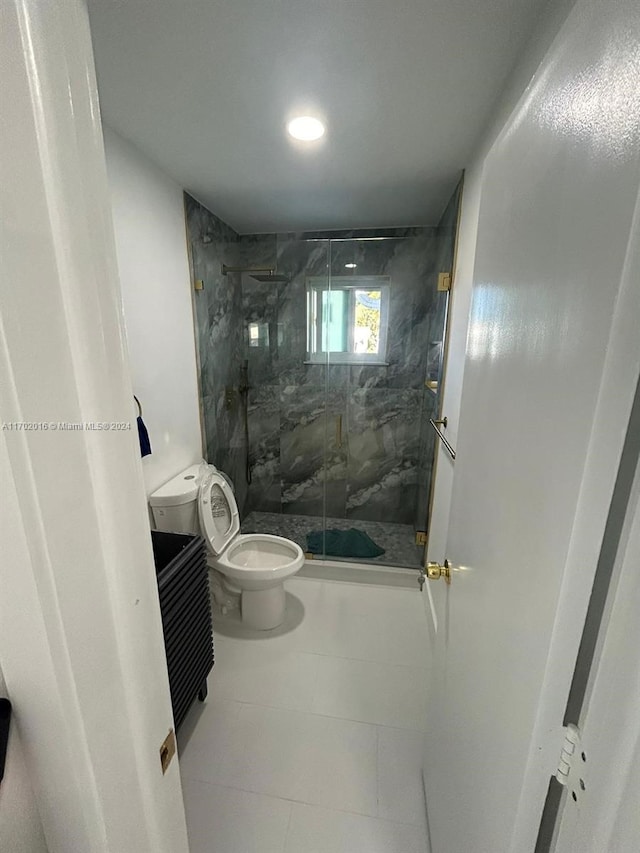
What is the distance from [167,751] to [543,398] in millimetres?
908

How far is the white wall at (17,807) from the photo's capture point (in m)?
0.51

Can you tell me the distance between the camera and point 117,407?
1.55 feet

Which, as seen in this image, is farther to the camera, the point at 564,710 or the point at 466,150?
the point at 466,150

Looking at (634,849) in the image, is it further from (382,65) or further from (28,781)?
(382,65)

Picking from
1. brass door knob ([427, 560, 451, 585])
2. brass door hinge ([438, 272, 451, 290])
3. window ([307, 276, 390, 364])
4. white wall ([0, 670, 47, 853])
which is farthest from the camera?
window ([307, 276, 390, 364])

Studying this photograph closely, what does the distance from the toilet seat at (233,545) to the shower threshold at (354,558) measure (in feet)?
1.64

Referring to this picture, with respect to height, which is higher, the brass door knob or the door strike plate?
the brass door knob

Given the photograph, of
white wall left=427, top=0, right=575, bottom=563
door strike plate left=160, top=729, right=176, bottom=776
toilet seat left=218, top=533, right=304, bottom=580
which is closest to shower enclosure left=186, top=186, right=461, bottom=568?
white wall left=427, top=0, right=575, bottom=563

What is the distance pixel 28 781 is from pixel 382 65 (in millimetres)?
1874

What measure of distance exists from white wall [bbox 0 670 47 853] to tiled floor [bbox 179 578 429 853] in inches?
36.4

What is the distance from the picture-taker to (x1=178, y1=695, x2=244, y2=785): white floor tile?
52.6 inches

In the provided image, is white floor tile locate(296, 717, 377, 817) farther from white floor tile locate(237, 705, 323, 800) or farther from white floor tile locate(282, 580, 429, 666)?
white floor tile locate(282, 580, 429, 666)

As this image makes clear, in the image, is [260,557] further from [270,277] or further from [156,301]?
[270,277]

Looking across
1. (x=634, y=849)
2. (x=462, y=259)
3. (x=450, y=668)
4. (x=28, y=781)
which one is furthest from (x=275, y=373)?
(x=634, y=849)
